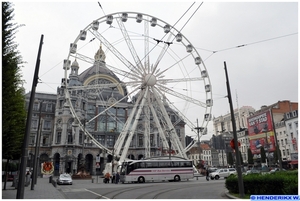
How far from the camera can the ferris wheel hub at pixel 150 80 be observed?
32.5 meters

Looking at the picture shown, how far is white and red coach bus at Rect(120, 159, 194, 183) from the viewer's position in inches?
1266

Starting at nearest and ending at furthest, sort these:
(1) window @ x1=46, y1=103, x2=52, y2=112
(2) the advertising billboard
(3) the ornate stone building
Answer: (2) the advertising billboard, (3) the ornate stone building, (1) window @ x1=46, y1=103, x2=52, y2=112

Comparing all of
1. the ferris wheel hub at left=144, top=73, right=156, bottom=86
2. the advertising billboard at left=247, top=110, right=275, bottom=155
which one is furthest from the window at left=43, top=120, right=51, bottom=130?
the advertising billboard at left=247, top=110, right=275, bottom=155

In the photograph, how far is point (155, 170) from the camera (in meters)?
33.1

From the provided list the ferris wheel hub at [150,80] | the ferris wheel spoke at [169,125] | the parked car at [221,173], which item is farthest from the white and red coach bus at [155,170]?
the ferris wheel hub at [150,80]

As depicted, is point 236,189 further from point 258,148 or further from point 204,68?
point 258,148

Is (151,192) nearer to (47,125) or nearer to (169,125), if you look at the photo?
(169,125)

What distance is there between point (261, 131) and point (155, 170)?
41.4 meters

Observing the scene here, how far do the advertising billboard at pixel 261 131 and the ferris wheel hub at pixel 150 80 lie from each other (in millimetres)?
37774

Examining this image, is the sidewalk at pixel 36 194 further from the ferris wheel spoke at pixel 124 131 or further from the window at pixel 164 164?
the window at pixel 164 164

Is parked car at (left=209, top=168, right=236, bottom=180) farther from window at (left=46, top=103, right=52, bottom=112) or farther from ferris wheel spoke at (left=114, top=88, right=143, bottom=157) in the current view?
window at (left=46, top=103, right=52, bottom=112)

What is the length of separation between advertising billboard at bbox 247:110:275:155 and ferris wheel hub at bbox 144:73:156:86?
3777 cm

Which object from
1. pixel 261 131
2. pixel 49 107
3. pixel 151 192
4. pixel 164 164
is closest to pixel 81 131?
pixel 49 107

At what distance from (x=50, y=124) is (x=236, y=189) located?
60917mm
